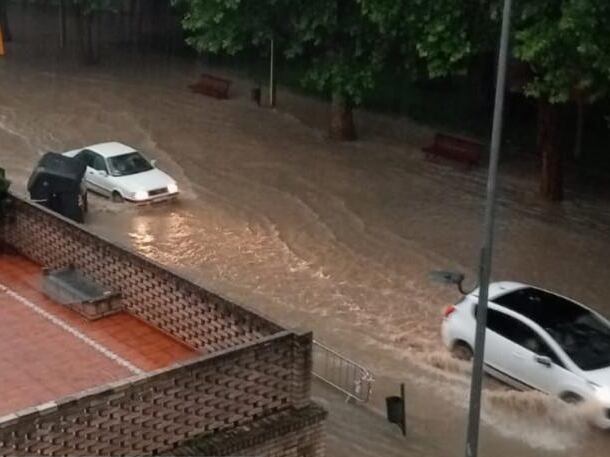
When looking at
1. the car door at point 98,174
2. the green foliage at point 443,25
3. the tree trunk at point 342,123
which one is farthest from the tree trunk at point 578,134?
the car door at point 98,174

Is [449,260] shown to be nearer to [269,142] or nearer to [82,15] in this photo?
[269,142]

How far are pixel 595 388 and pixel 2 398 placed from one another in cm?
850

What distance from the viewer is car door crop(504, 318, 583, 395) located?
15688 mm

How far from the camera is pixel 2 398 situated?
36.8ft

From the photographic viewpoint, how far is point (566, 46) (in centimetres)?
2033

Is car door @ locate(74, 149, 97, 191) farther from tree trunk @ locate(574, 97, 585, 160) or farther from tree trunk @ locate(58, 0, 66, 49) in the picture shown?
tree trunk @ locate(58, 0, 66, 49)

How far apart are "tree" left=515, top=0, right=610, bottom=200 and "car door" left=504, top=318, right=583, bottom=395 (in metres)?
5.95

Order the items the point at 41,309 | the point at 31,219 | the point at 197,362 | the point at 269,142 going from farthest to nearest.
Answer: the point at 269,142, the point at 31,219, the point at 41,309, the point at 197,362

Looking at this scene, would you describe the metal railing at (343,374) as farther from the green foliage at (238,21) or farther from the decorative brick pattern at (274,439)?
the green foliage at (238,21)

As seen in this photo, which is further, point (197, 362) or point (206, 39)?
point (206, 39)

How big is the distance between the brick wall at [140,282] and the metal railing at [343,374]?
4.13m

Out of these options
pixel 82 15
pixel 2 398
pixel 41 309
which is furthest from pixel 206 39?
pixel 2 398

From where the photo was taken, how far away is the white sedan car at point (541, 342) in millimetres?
15578

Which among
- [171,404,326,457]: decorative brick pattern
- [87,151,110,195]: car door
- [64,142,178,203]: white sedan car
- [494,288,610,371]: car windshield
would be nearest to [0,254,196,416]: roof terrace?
[171,404,326,457]: decorative brick pattern
